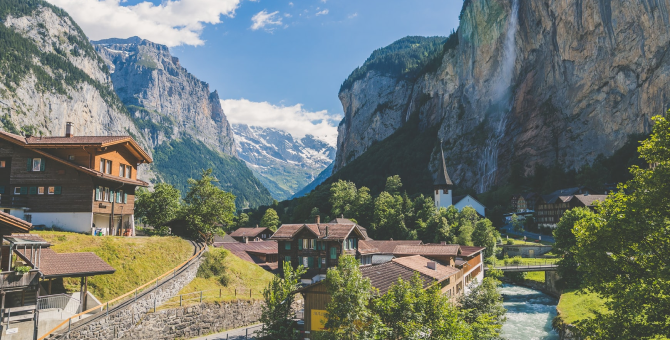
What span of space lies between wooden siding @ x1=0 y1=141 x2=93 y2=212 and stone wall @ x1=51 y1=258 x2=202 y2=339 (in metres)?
10.4

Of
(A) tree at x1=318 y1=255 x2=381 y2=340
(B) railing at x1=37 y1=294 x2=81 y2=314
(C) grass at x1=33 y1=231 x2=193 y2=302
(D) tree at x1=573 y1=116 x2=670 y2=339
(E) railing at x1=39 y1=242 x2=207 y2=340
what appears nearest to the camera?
(D) tree at x1=573 y1=116 x2=670 y2=339

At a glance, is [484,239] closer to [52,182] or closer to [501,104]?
[52,182]

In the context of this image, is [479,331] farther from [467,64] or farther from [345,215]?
[467,64]

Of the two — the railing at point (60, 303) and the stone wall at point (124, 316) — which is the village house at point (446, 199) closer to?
the stone wall at point (124, 316)

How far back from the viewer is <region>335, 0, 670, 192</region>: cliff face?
104438 mm

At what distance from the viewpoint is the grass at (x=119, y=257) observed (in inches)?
1256

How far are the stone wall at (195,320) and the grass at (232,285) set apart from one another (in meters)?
0.84

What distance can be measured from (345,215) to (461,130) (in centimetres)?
8238

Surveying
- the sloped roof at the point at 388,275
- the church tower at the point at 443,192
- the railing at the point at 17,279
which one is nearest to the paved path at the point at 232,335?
the sloped roof at the point at 388,275

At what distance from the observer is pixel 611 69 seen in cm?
11156

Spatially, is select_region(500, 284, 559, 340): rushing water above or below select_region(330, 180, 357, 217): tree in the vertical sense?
below

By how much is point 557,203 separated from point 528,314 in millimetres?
60260

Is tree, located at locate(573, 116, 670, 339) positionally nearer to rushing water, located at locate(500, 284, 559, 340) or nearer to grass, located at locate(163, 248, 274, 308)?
rushing water, located at locate(500, 284, 559, 340)

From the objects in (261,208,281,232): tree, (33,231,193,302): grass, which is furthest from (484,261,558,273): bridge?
(261,208,281,232): tree
